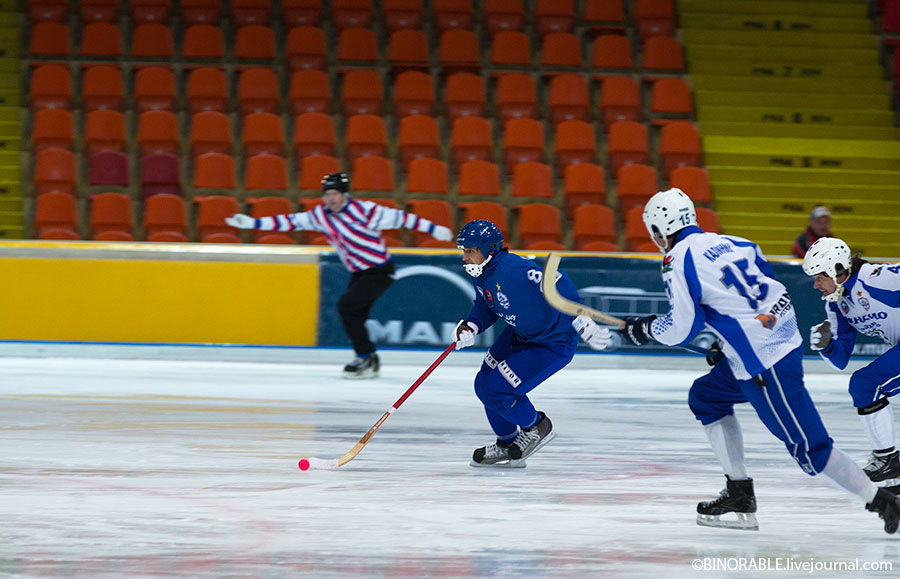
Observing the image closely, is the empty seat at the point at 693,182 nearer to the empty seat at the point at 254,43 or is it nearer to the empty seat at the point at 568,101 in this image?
the empty seat at the point at 568,101

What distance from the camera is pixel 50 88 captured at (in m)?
14.6

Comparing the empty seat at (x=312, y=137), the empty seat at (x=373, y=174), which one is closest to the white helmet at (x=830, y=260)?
the empty seat at (x=373, y=174)

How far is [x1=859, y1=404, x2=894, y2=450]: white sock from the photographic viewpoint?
579 cm

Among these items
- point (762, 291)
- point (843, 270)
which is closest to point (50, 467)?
point (762, 291)

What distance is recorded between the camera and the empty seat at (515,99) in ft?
49.2

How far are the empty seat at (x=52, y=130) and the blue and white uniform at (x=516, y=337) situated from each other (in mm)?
9497

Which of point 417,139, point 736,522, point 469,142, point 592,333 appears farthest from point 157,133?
point 736,522

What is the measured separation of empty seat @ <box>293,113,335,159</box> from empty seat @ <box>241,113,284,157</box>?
222mm

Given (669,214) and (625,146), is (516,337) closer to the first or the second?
(669,214)

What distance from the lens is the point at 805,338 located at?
38.9ft

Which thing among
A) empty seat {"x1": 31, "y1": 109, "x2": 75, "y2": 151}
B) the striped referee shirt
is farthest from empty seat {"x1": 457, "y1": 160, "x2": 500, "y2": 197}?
empty seat {"x1": 31, "y1": 109, "x2": 75, "y2": 151}

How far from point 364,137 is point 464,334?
8441mm

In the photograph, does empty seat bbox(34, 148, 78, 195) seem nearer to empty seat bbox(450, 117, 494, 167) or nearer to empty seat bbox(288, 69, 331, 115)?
empty seat bbox(288, 69, 331, 115)

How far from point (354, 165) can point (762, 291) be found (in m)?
9.64
